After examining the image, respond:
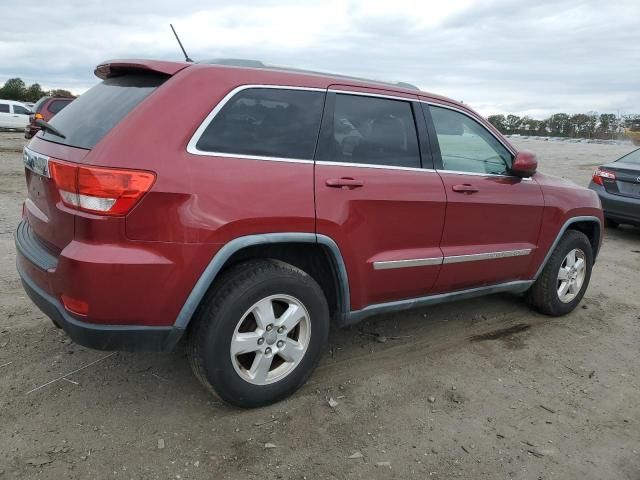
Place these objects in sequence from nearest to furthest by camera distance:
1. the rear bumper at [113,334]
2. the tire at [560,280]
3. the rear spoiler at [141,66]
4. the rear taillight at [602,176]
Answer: the rear bumper at [113,334], the rear spoiler at [141,66], the tire at [560,280], the rear taillight at [602,176]

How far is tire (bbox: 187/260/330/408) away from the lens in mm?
2705

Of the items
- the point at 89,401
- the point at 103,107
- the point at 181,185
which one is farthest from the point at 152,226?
the point at 89,401

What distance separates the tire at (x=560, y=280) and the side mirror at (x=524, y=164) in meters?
Result: 0.96

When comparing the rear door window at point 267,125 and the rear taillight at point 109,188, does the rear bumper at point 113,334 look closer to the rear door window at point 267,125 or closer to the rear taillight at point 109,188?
the rear taillight at point 109,188

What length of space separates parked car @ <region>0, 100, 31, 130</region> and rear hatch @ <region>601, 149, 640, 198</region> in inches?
977

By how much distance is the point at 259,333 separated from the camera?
2.85 metres

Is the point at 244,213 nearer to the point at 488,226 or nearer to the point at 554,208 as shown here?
the point at 488,226

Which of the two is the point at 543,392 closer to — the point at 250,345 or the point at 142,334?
the point at 250,345

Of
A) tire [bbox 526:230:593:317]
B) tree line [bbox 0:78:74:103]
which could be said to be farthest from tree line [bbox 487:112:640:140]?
tire [bbox 526:230:593:317]

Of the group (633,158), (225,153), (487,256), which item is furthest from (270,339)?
(633,158)

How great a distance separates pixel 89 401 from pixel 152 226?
1213mm

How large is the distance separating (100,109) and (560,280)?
380 cm

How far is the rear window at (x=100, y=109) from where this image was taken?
2643mm

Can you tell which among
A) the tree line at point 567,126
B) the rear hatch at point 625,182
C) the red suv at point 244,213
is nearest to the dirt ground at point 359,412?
the red suv at point 244,213
